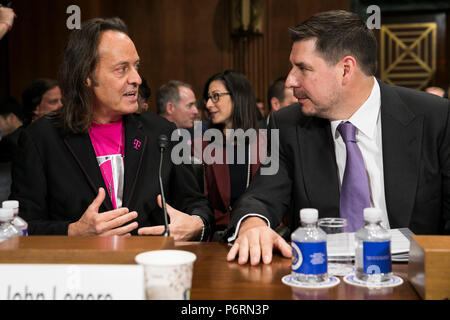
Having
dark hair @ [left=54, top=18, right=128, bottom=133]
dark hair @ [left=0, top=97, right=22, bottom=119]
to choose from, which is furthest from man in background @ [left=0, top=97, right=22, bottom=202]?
dark hair @ [left=54, top=18, right=128, bottom=133]

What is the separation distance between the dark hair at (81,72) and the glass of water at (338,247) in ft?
3.83

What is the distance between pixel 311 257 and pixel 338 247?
0.73ft

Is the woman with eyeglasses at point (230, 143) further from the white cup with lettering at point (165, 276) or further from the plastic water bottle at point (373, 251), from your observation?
the white cup with lettering at point (165, 276)

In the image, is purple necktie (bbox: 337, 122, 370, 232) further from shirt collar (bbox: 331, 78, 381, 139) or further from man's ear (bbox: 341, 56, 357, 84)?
man's ear (bbox: 341, 56, 357, 84)

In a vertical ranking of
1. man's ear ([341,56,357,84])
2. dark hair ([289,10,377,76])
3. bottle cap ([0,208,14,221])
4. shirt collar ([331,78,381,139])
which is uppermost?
dark hair ([289,10,377,76])

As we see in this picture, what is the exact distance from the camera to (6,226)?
1.38 m

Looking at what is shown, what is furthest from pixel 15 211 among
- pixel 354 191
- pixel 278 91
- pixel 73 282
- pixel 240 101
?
pixel 278 91

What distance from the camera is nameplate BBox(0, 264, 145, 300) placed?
0.97 metres

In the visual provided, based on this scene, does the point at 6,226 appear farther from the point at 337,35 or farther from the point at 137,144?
the point at 337,35

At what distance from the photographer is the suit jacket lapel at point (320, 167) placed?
1.91 meters

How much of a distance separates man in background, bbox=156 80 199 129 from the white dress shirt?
338cm

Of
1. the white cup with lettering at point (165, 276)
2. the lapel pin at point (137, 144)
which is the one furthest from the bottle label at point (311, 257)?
the lapel pin at point (137, 144)

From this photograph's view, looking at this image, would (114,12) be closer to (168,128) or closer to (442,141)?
(168,128)
